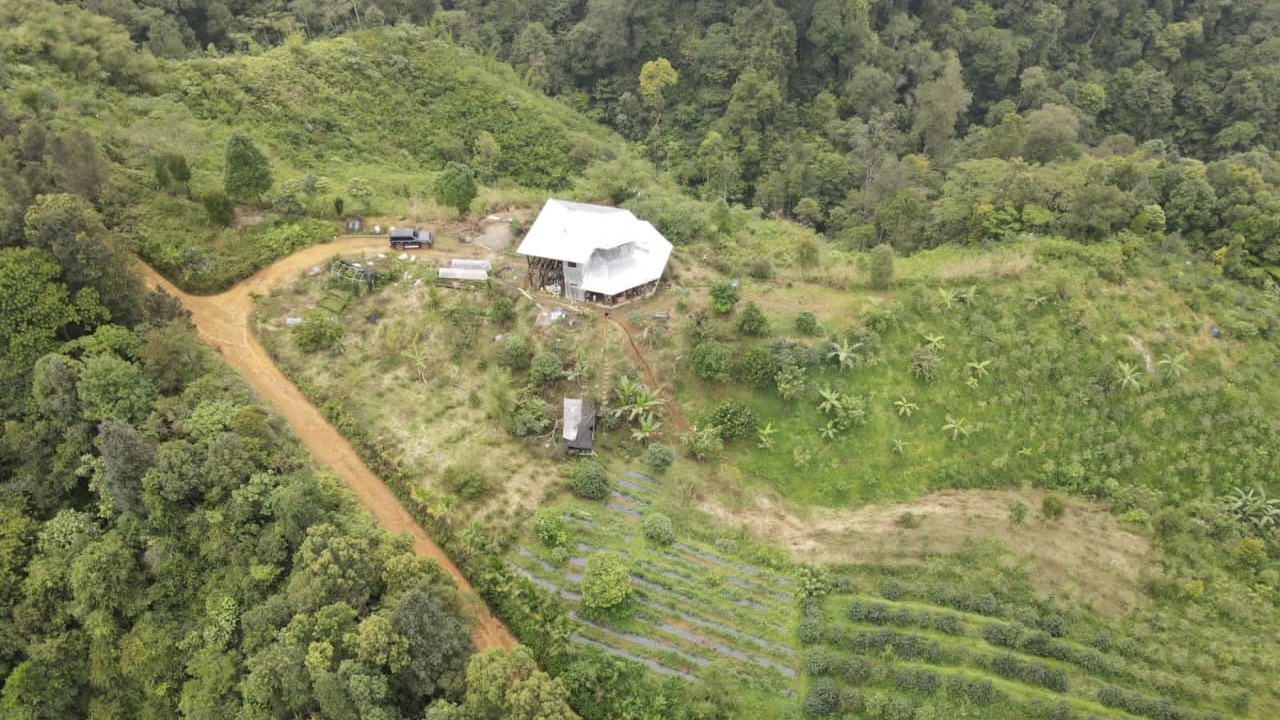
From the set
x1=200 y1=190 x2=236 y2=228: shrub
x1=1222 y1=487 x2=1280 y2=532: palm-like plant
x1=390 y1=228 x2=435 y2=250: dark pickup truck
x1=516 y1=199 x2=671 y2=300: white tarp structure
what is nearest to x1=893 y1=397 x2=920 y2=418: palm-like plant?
x1=516 y1=199 x2=671 y2=300: white tarp structure

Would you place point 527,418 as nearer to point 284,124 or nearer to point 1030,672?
point 1030,672

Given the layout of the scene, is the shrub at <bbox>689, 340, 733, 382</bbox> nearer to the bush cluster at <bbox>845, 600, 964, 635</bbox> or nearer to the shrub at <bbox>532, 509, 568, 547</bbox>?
the shrub at <bbox>532, 509, 568, 547</bbox>

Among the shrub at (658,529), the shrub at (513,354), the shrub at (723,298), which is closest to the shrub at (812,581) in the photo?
the shrub at (658,529)

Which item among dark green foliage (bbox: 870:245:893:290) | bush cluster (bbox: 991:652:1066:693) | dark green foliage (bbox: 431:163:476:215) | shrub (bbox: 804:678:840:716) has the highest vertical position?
dark green foliage (bbox: 431:163:476:215)

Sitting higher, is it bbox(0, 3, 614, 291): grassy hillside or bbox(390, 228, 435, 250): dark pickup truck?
bbox(0, 3, 614, 291): grassy hillside

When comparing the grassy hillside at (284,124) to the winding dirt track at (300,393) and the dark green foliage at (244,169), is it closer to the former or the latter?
the winding dirt track at (300,393)

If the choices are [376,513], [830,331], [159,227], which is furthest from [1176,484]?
[159,227]
